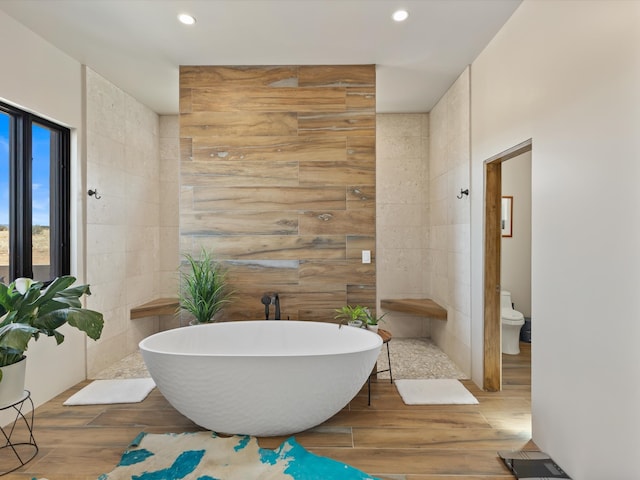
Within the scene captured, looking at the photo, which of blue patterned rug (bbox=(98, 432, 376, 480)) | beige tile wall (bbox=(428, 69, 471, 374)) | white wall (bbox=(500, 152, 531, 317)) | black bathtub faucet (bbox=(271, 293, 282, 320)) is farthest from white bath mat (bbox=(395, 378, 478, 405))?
white wall (bbox=(500, 152, 531, 317))

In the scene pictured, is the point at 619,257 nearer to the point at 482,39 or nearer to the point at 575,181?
the point at 575,181

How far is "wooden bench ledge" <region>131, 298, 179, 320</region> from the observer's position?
394cm

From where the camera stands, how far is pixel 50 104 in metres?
2.90

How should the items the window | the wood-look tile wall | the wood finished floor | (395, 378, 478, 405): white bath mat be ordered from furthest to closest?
the wood-look tile wall
(395, 378, 478, 405): white bath mat
the window
the wood finished floor

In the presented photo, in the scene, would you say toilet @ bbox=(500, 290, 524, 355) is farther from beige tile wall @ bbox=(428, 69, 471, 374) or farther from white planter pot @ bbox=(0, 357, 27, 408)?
white planter pot @ bbox=(0, 357, 27, 408)

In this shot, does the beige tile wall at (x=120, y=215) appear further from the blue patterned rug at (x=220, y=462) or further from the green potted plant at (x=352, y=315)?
the green potted plant at (x=352, y=315)

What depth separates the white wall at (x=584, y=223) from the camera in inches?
61.2

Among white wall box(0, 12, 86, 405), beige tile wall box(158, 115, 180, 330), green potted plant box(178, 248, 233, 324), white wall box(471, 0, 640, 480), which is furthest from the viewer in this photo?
beige tile wall box(158, 115, 180, 330)

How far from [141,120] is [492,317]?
4039 mm

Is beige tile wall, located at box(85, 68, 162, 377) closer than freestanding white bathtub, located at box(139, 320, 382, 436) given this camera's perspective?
No

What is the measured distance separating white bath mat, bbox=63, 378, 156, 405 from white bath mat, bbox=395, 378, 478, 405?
6.67 ft

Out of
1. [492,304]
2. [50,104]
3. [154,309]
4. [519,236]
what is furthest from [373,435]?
[50,104]

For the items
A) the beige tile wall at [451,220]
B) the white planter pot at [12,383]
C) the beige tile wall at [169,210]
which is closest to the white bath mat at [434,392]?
the beige tile wall at [451,220]

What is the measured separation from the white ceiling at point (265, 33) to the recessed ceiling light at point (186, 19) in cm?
4
